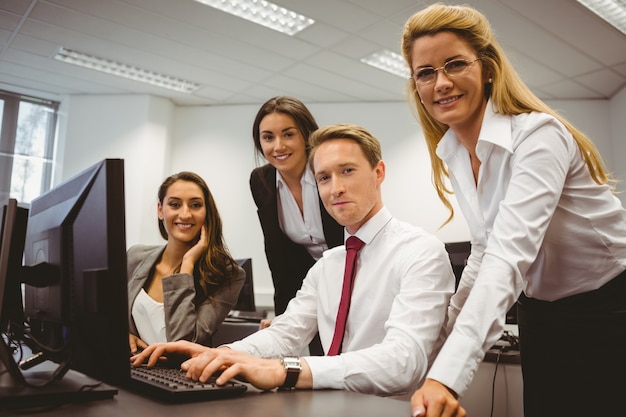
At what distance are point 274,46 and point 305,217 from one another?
2504mm

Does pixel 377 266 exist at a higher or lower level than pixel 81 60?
lower

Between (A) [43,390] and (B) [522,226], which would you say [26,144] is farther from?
(B) [522,226]

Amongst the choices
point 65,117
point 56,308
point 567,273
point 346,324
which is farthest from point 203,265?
point 65,117

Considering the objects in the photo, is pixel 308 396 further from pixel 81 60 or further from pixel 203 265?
pixel 81 60

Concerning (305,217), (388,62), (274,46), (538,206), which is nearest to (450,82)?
(538,206)

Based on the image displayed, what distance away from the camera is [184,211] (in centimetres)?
210

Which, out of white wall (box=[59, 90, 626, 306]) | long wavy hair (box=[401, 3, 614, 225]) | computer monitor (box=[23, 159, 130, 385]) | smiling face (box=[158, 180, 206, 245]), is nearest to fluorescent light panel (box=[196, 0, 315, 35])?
white wall (box=[59, 90, 626, 306])

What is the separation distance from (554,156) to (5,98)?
5.63 m

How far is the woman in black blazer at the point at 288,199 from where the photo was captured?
1.98 m

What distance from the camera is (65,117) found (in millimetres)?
5297

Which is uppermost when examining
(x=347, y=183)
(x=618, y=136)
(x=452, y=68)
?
(x=618, y=136)

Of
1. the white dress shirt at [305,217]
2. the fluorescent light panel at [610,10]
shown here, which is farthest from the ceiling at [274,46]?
the white dress shirt at [305,217]

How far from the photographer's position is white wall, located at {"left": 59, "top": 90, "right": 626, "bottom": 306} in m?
4.87

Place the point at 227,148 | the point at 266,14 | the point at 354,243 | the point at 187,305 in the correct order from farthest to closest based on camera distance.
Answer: the point at 227,148, the point at 266,14, the point at 187,305, the point at 354,243
